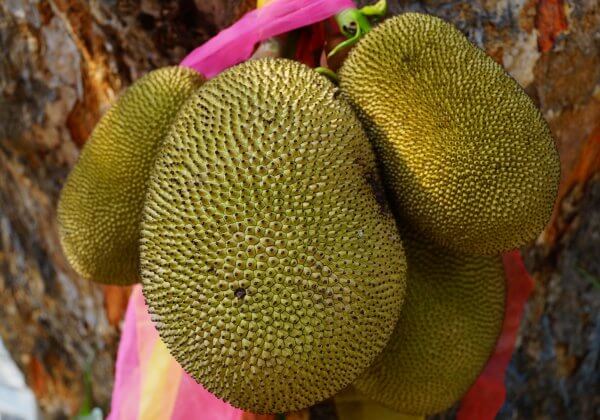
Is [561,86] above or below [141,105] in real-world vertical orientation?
below

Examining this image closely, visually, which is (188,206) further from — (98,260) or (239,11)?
(239,11)

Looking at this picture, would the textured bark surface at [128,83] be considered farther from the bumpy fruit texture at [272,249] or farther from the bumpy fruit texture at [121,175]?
the bumpy fruit texture at [272,249]

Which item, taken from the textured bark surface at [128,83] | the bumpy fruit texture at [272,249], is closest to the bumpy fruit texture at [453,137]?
the bumpy fruit texture at [272,249]

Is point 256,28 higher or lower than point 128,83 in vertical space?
higher

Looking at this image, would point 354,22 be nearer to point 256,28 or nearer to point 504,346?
point 256,28

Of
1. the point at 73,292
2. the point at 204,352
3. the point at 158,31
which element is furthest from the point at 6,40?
the point at 204,352

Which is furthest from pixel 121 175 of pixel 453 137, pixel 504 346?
pixel 504 346
